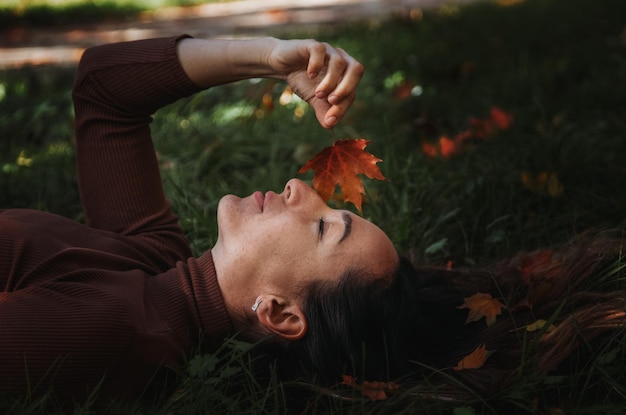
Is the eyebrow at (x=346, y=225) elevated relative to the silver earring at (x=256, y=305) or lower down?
elevated

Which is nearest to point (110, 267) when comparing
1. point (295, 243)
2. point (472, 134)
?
point (295, 243)

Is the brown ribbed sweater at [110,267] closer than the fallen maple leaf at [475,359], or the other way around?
the brown ribbed sweater at [110,267]

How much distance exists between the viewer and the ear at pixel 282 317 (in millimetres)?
2277

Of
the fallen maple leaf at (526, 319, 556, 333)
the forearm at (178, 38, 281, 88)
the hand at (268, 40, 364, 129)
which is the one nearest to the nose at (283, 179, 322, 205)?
the hand at (268, 40, 364, 129)

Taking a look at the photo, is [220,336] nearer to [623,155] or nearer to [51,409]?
[51,409]

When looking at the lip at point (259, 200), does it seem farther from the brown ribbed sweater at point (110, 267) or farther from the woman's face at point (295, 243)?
the brown ribbed sweater at point (110, 267)

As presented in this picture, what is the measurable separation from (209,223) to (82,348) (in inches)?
48.6

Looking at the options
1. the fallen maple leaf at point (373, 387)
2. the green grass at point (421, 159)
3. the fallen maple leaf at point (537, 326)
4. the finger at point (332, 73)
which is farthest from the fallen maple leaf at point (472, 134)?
the fallen maple leaf at point (373, 387)

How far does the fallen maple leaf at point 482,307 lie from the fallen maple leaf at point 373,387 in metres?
0.50

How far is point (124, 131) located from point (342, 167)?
2.58 ft

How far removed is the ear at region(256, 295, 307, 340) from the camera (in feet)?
7.47

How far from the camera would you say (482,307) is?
2602 millimetres

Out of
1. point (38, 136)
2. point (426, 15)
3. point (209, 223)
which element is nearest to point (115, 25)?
point (426, 15)

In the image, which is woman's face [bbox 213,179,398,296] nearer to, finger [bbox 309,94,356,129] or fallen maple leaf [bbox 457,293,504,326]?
finger [bbox 309,94,356,129]
